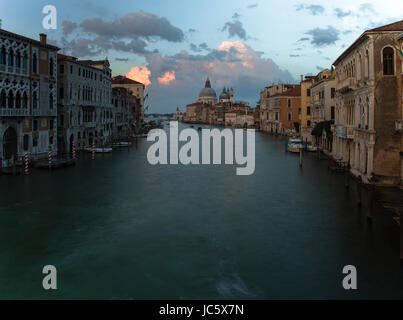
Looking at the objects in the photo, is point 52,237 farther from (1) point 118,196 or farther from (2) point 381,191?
(2) point 381,191

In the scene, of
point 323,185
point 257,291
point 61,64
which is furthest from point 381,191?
point 61,64

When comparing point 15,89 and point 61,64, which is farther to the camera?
point 61,64

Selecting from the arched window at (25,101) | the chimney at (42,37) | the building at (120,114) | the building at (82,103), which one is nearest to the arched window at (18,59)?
the arched window at (25,101)

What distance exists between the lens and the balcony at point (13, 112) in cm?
2883

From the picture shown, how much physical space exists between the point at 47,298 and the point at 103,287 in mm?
1370

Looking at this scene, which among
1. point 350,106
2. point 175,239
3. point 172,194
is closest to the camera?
point 175,239

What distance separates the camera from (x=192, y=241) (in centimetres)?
1448

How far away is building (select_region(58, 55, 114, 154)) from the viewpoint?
41.6m

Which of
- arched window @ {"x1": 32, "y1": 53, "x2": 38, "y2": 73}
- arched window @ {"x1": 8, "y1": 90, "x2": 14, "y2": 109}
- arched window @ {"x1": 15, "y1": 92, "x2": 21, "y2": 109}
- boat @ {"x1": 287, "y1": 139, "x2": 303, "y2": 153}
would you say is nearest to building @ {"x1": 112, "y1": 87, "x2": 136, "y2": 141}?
boat @ {"x1": 287, "y1": 139, "x2": 303, "y2": 153}

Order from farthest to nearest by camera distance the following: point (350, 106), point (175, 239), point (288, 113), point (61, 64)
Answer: point (288, 113), point (61, 64), point (350, 106), point (175, 239)

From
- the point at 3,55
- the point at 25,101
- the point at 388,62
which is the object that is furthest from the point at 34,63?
the point at 388,62

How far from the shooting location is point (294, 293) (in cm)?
1023

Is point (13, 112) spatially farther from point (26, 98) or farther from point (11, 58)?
point (11, 58)

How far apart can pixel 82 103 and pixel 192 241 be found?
35055 mm
